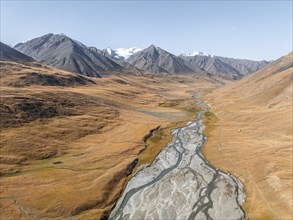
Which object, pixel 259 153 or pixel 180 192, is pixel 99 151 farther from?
pixel 259 153

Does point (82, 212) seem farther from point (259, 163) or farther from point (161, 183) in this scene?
point (259, 163)

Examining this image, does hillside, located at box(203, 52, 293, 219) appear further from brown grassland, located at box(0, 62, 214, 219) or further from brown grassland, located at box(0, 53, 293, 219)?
brown grassland, located at box(0, 62, 214, 219)

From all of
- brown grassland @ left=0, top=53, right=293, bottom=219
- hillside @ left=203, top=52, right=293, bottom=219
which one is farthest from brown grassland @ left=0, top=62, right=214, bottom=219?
hillside @ left=203, top=52, right=293, bottom=219

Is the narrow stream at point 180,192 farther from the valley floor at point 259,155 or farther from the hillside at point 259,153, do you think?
the hillside at point 259,153

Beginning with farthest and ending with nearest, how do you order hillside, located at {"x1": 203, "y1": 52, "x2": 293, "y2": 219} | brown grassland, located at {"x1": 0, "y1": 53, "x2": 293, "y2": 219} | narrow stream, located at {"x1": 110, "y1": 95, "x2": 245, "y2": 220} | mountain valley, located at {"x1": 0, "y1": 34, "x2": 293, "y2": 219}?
brown grassland, located at {"x1": 0, "y1": 53, "x2": 293, "y2": 219} → hillside, located at {"x1": 203, "y1": 52, "x2": 293, "y2": 219} → mountain valley, located at {"x1": 0, "y1": 34, "x2": 293, "y2": 219} → narrow stream, located at {"x1": 110, "y1": 95, "x2": 245, "y2": 220}

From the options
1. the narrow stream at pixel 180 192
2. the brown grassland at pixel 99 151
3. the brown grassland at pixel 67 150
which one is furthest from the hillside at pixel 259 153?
the brown grassland at pixel 67 150

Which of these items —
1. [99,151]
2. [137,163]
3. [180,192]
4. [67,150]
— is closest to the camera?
[180,192]

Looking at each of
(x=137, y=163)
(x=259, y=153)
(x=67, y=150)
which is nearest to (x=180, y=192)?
(x=137, y=163)

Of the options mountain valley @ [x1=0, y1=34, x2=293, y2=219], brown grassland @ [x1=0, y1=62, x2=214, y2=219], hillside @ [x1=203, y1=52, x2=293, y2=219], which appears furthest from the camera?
brown grassland @ [x1=0, y1=62, x2=214, y2=219]

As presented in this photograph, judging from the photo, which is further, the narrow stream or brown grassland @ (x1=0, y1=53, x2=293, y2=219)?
brown grassland @ (x1=0, y1=53, x2=293, y2=219)
